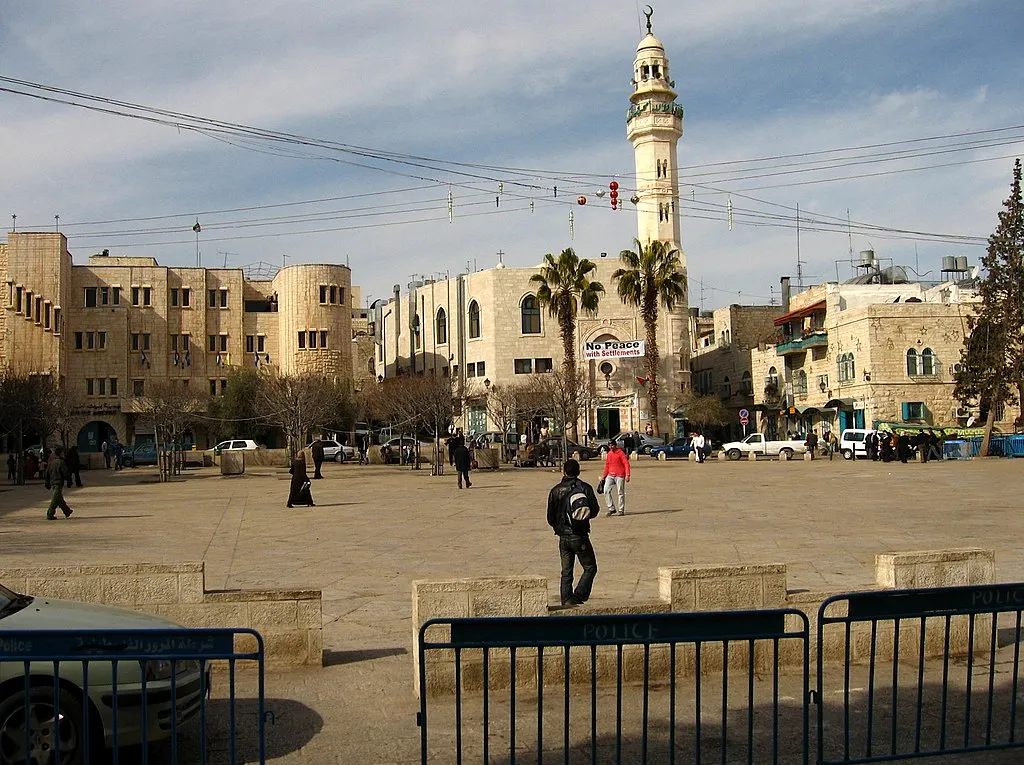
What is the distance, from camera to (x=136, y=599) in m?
8.21

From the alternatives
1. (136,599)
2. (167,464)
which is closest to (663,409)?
(167,464)

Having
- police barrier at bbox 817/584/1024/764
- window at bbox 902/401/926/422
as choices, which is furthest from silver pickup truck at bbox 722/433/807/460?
police barrier at bbox 817/584/1024/764

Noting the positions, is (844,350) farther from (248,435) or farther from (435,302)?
(248,435)

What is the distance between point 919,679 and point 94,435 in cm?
6641

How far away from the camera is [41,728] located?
18.2ft

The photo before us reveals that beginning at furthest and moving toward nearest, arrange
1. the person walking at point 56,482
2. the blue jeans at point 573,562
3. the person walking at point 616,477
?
1. the person walking at point 56,482
2. the person walking at point 616,477
3. the blue jeans at point 573,562

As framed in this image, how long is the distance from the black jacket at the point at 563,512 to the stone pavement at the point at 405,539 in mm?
1701

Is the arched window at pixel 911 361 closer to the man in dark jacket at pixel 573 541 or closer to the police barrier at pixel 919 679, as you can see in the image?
the police barrier at pixel 919 679

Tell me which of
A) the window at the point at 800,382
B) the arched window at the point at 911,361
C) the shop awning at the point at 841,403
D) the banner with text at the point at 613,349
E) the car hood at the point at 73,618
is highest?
the banner with text at the point at 613,349

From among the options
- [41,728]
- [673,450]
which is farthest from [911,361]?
[41,728]

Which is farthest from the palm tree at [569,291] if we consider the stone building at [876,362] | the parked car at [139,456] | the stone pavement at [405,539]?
the stone pavement at [405,539]

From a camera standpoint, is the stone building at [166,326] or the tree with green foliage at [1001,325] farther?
the stone building at [166,326]

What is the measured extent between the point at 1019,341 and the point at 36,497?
4456 cm

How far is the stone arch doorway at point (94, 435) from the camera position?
65.6 m
